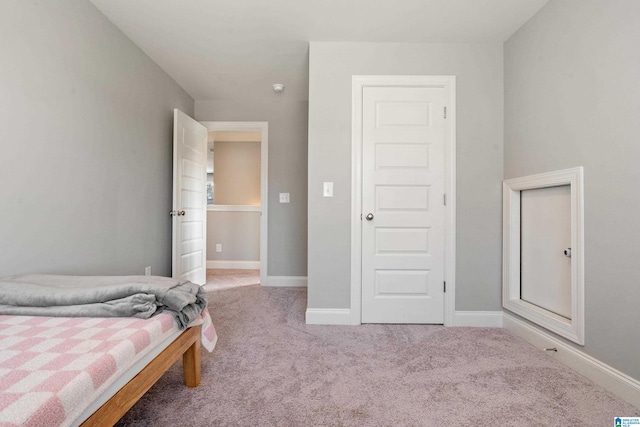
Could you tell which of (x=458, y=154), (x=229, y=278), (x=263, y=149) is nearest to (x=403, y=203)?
(x=458, y=154)

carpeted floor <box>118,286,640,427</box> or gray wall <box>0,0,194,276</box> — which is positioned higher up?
gray wall <box>0,0,194,276</box>

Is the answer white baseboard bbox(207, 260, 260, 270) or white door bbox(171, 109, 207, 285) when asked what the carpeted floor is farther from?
white baseboard bbox(207, 260, 260, 270)

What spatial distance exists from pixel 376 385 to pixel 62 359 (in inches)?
51.2

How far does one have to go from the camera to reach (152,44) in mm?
2594

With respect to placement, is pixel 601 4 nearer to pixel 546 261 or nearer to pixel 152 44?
pixel 546 261

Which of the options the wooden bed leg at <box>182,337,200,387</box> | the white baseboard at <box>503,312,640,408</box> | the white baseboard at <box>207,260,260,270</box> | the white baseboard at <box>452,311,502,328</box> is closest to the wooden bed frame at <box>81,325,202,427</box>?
the wooden bed leg at <box>182,337,200,387</box>

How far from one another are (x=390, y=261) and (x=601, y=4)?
1954mm

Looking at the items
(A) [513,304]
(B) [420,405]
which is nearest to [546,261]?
(A) [513,304]

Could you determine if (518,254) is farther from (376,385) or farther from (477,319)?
(376,385)

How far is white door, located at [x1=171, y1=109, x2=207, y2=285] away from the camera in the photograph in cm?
308

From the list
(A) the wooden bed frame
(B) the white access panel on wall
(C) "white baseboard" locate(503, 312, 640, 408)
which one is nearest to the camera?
(A) the wooden bed frame

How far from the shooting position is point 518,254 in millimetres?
2332

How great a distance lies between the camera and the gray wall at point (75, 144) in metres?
1.58

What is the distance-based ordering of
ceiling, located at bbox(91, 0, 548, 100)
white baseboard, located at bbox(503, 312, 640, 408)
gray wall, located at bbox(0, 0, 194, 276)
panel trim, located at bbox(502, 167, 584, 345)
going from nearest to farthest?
1. white baseboard, located at bbox(503, 312, 640, 408)
2. gray wall, located at bbox(0, 0, 194, 276)
3. panel trim, located at bbox(502, 167, 584, 345)
4. ceiling, located at bbox(91, 0, 548, 100)
